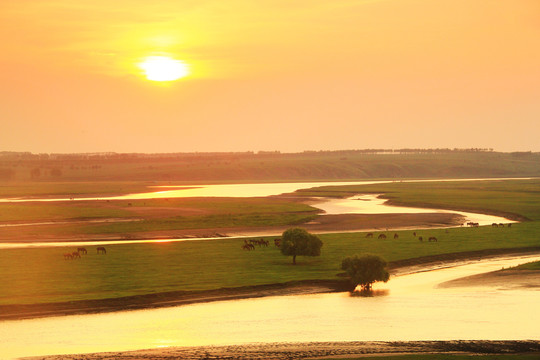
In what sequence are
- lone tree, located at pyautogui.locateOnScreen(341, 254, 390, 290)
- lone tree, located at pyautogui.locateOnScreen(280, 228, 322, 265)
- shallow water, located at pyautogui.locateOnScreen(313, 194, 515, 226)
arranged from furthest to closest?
shallow water, located at pyautogui.locateOnScreen(313, 194, 515, 226) < lone tree, located at pyautogui.locateOnScreen(280, 228, 322, 265) < lone tree, located at pyautogui.locateOnScreen(341, 254, 390, 290)

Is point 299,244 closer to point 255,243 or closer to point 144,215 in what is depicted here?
point 255,243

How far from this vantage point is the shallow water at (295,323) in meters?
43.2

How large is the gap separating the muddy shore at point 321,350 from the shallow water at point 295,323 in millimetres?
1218

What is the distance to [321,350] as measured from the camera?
4066cm

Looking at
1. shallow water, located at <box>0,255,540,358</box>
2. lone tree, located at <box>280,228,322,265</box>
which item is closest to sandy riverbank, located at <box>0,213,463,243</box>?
lone tree, located at <box>280,228,322,265</box>

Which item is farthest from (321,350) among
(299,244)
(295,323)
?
(299,244)

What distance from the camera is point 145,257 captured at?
71.7 m

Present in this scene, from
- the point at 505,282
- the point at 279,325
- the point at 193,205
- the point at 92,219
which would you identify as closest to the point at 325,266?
the point at 505,282

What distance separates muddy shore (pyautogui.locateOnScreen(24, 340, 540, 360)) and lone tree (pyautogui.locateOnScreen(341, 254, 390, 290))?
1621 centimetres

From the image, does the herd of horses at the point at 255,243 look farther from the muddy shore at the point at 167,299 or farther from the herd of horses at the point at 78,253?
the muddy shore at the point at 167,299

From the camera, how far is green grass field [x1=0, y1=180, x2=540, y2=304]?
5656cm

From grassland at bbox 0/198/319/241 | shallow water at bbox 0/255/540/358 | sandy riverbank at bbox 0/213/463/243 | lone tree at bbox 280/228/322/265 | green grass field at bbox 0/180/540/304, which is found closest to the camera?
shallow water at bbox 0/255/540/358

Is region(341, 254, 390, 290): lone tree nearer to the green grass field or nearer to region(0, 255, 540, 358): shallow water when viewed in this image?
region(0, 255, 540, 358): shallow water

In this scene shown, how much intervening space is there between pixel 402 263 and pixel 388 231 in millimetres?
25140
